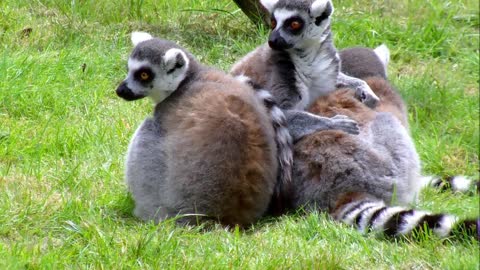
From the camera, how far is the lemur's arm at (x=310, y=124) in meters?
5.70

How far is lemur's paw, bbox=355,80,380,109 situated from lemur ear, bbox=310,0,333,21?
1.97 ft

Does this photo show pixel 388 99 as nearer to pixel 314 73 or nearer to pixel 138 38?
pixel 314 73

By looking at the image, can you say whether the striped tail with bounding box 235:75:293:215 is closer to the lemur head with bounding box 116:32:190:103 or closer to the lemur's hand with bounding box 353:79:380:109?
the lemur head with bounding box 116:32:190:103

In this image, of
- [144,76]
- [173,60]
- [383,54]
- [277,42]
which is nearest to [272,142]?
[173,60]

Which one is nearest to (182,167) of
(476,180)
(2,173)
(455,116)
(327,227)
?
(327,227)

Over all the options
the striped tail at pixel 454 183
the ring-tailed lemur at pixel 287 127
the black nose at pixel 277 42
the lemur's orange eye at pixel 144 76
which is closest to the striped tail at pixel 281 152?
the ring-tailed lemur at pixel 287 127

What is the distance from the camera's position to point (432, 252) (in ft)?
14.8

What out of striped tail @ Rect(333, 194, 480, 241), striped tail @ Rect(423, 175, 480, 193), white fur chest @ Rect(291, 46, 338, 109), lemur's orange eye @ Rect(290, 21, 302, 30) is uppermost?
lemur's orange eye @ Rect(290, 21, 302, 30)

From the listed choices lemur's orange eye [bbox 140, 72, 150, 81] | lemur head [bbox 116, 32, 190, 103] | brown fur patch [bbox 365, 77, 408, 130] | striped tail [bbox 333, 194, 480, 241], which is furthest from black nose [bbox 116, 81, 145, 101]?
brown fur patch [bbox 365, 77, 408, 130]

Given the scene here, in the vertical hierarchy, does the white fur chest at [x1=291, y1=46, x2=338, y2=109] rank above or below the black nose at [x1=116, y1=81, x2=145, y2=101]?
below

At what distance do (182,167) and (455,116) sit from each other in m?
3.03

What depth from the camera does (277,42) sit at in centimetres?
616

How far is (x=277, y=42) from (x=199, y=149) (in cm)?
141

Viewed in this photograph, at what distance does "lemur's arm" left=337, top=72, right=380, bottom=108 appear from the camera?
6.29 metres
